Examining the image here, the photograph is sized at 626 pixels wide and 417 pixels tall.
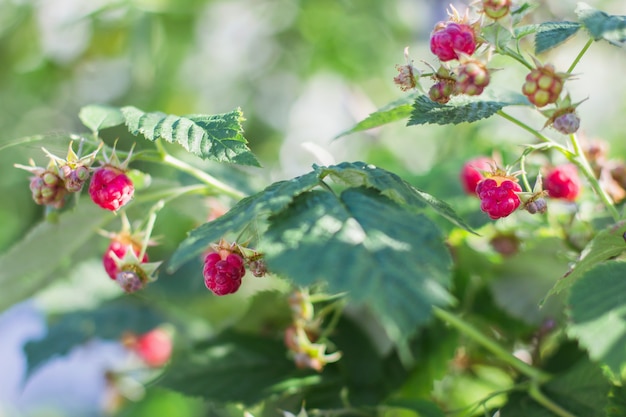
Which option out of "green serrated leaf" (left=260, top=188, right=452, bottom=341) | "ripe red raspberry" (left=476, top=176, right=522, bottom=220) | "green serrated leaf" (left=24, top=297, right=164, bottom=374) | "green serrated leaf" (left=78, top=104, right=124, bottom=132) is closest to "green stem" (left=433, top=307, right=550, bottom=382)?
"ripe red raspberry" (left=476, top=176, right=522, bottom=220)

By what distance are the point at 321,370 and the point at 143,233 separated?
0.97ft

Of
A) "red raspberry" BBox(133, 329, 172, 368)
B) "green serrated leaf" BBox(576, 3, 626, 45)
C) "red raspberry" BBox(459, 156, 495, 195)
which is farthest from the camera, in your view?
"red raspberry" BBox(133, 329, 172, 368)

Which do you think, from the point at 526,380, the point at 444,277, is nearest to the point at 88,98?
the point at 526,380

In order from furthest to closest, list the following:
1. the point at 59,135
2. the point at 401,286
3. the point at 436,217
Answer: the point at 436,217
the point at 59,135
the point at 401,286

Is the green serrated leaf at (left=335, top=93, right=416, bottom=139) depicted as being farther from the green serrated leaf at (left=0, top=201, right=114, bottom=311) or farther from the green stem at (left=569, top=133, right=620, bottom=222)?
the green serrated leaf at (left=0, top=201, right=114, bottom=311)

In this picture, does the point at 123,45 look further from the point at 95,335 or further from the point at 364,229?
the point at 364,229

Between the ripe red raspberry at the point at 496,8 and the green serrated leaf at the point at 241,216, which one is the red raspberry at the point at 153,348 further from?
the ripe red raspberry at the point at 496,8

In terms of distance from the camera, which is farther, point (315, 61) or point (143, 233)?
point (315, 61)

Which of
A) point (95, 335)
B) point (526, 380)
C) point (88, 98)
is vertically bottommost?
point (88, 98)

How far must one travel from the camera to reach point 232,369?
94 centimetres

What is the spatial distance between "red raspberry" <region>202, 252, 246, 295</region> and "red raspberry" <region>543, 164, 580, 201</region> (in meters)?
0.40

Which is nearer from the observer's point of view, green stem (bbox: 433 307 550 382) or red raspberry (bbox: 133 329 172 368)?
green stem (bbox: 433 307 550 382)

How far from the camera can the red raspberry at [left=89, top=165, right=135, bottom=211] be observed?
700mm

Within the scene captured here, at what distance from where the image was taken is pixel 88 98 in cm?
227
